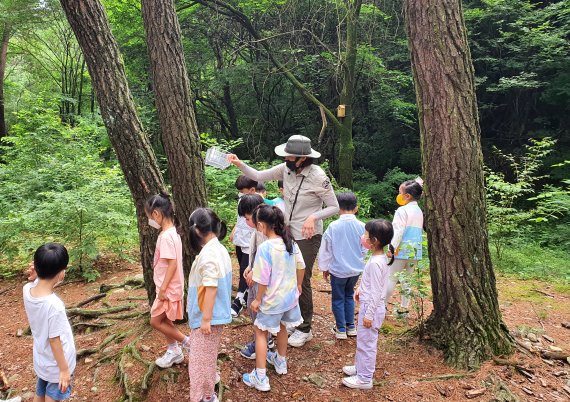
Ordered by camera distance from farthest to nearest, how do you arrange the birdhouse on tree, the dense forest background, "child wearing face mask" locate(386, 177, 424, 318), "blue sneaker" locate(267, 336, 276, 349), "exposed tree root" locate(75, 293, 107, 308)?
1. the birdhouse on tree
2. the dense forest background
3. "exposed tree root" locate(75, 293, 107, 308)
4. "child wearing face mask" locate(386, 177, 424, 318)
5. "blue sneaker" locate(267, 336, 276, 349)

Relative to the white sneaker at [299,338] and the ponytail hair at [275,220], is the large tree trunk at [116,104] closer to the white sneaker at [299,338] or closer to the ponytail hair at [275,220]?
the ponytail hair at [275,220]

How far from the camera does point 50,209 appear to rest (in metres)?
6.27

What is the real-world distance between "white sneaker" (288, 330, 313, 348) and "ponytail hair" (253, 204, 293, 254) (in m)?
1.31

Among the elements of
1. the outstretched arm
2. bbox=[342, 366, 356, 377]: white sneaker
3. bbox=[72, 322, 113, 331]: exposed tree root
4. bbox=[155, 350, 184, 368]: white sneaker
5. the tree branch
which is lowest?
bbox=[72, 322, 113, 331]: exposed tree root

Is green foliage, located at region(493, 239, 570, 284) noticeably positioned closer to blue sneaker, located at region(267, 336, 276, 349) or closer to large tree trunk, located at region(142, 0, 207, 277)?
blue sneaker, located at region(267, 336, 276, 349)

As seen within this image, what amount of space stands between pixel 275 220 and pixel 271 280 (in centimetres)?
52

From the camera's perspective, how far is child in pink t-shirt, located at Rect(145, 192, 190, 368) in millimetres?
3199

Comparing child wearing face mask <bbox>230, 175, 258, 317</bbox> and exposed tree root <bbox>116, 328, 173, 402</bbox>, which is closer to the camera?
exposed tree root <bbox>116, 328, 173, 402</bbox>

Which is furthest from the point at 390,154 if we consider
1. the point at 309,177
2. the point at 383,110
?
the point at 309,177

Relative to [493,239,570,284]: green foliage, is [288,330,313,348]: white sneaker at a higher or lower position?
higher

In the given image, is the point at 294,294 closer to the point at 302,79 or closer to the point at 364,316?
the point at 364,316

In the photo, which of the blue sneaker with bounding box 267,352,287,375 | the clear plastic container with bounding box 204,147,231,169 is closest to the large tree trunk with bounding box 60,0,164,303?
the clear plastic container with bounding box 204,147,231,169

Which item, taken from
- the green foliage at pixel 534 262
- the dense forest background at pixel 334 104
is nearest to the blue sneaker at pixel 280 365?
the dense forest background at pixel 334 104

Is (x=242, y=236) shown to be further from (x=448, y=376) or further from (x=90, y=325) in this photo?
(x=448, y=376)
